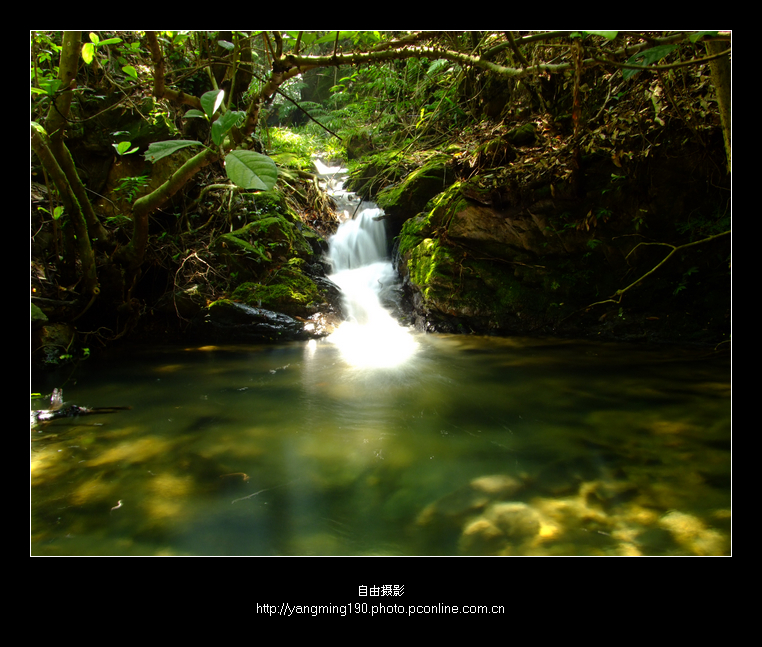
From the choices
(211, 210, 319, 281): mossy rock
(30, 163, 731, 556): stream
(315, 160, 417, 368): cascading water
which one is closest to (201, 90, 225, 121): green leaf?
(30, 163, 731, 556): stream

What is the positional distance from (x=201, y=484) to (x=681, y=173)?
5296 millimetres

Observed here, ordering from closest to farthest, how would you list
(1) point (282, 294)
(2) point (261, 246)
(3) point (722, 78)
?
(3) point (722, 78), (1) point (282, 294), (2) point (261, 246)

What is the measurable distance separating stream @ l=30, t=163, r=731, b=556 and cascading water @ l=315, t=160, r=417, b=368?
63 centimetres

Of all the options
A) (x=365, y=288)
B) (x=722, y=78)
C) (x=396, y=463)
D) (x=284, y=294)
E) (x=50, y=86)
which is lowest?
(x=396, y=463)

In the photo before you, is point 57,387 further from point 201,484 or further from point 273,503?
point 273,503

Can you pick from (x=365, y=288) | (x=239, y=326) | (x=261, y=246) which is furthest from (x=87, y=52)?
(x=365, y=288)

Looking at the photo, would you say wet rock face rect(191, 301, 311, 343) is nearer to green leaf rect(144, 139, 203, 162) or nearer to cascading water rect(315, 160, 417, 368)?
cascading water rect(315, 160, 417, 368)

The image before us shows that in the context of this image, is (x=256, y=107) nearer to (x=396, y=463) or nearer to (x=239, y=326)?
(x=396, y=463)

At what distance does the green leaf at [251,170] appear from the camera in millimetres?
1211

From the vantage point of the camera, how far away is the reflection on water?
66.7 inches

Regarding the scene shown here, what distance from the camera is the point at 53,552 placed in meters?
1.62

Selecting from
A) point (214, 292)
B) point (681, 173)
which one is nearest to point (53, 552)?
point (214, 292)

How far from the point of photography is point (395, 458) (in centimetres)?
237

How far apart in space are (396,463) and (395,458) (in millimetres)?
56
